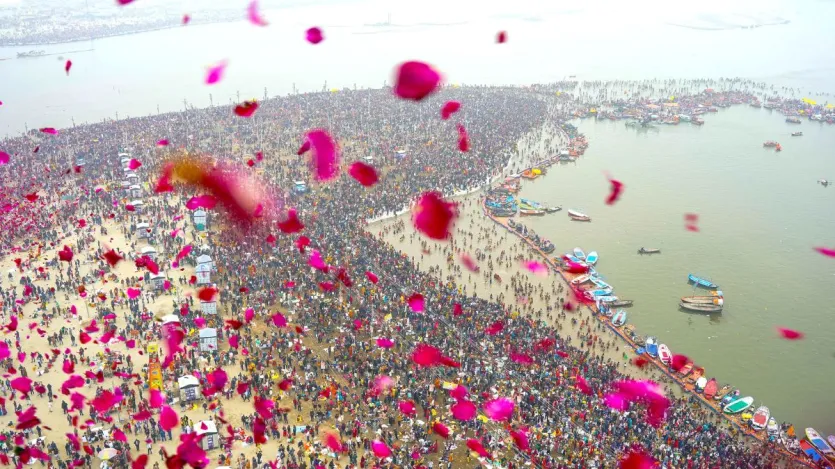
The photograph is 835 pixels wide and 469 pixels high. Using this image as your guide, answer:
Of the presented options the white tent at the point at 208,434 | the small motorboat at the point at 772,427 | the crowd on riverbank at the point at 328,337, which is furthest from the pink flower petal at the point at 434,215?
the white tent at the point at 208,434

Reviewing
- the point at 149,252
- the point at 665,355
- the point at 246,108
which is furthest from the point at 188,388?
the point at 246,108

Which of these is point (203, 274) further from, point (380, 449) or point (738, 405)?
point (738, 405)

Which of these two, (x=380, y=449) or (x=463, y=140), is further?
(x=463, y=140)

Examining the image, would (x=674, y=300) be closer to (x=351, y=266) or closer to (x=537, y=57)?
(x=351, y=266)

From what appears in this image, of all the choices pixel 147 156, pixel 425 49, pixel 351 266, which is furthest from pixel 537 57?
pixel 351 266

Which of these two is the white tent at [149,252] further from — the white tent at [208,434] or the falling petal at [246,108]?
the white tent at [208,434]
